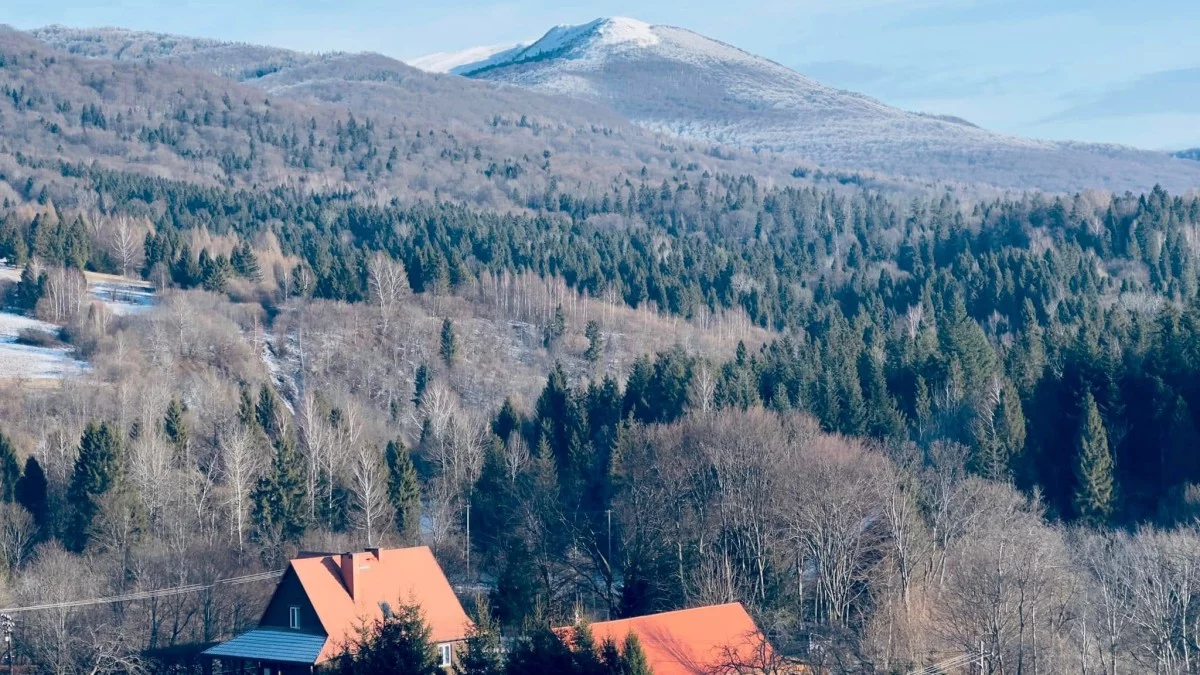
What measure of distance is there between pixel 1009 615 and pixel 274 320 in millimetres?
77031

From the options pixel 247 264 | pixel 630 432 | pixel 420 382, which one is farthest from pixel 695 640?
pixel 247 264

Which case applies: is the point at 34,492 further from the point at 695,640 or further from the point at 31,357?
the point at 695,640

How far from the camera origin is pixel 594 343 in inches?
4304

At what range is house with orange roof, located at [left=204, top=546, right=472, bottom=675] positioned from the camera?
143 feet

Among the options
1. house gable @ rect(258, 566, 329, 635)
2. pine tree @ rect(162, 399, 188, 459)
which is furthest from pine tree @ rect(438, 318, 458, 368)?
house gable @ rect(258, 566, 329, 635)

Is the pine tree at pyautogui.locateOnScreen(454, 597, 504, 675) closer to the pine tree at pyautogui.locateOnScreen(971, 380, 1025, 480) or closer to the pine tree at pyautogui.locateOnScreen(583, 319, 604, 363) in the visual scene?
the pine tree at pyautogui.locateOnScreen(971, 380, 1025, 480)

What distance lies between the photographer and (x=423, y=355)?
105688mm

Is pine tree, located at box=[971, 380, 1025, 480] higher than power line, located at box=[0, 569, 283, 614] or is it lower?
higher

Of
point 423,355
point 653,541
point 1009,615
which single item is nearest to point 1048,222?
point 423,355

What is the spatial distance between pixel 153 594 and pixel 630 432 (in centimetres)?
2438

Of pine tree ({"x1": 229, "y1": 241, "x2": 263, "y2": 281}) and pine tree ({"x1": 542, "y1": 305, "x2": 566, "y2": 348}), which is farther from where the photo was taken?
pine tree ({"x1": 229, "y1": 241, "x2": 263, "y2": 281})

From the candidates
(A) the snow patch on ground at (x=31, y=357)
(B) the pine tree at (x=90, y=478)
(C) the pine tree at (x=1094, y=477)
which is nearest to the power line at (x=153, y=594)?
(B) the pine tree at (x=90, y=478)

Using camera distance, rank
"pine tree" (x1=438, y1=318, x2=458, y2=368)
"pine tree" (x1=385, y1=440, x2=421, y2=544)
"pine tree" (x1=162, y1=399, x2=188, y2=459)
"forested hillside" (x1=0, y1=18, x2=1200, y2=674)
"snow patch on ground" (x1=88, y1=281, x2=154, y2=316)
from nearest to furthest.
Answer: "forested hillside" (x1=0, y1=18, x2=1200, y2=674) → "pine tree" (x1=385, y1=440, x2=421, y2=544) → "pine tree" (x1=162, y1=399, x2=188, y2=459) → "snow patch on ground" (x1=88, y1=281, x2=154, y2=316) → "pine tree" (x1=438, y1=318, x2=458, y2=368)

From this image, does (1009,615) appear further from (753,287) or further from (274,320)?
(753,287)
